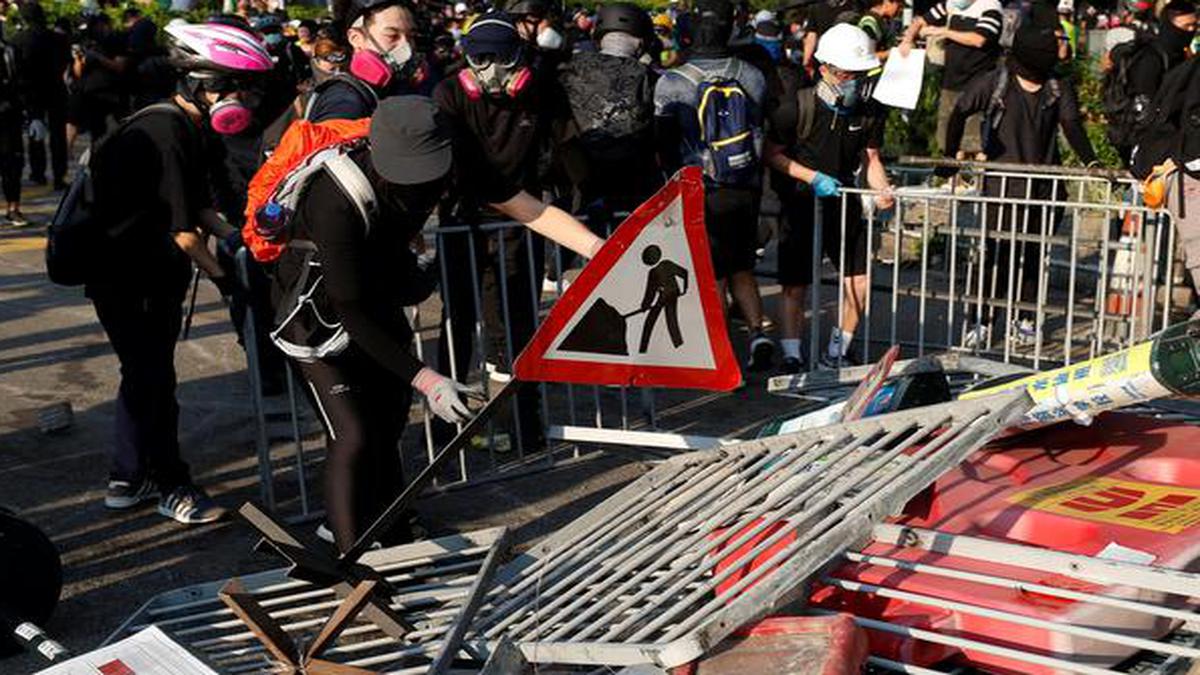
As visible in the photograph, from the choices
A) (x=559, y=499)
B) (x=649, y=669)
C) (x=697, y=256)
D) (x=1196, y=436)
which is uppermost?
(x=697, y=256)

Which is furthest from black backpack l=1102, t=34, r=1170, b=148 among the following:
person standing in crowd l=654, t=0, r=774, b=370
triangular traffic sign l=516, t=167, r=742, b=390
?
triangular traffic sign l=516, t=167, r=742, b=390

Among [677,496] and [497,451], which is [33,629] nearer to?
[677,496]

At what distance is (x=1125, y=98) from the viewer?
1063 cm

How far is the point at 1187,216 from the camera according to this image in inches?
290

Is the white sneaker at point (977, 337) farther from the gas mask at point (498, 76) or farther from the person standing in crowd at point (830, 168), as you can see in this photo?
the gas mask at point (498, 76)

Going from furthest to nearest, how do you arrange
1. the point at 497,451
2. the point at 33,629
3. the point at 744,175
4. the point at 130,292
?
the point at 744,175 → the point at 497,451 → the point at 130,292 → the point at 33,629

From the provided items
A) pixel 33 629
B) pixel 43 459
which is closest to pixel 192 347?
pixel 43 459

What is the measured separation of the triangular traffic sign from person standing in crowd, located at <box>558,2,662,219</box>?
7.45 ft

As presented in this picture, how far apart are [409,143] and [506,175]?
6.55ft

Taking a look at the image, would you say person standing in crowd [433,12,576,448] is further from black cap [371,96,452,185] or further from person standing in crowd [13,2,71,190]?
person standing in crowd [13,2,71,190]

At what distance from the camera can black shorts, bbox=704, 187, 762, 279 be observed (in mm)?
8188

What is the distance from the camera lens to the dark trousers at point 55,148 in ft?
49.8

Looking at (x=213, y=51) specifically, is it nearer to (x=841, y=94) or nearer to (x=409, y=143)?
(x=409, y=143)

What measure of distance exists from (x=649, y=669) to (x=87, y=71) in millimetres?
12525
